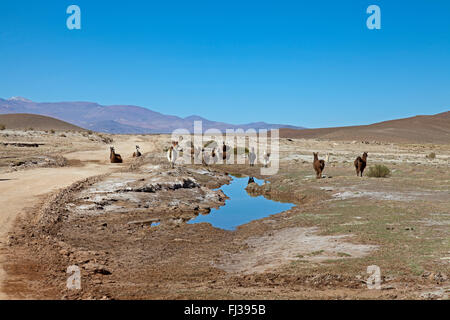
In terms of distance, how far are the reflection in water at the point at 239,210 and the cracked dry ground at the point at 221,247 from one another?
2.17ft

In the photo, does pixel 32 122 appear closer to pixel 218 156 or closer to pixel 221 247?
pixel 218 156

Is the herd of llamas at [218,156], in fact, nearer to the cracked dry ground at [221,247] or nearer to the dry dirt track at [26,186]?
the dry dirt track at [26,186]

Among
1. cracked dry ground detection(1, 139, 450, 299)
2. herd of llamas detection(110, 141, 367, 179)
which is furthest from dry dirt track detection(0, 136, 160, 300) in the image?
herd of llamas detection(110, 141, 367, 179)

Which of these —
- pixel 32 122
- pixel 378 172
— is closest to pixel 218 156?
pixel 378 172

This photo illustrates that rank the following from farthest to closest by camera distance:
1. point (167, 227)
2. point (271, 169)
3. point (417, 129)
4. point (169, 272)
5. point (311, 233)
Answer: point (417, 129)
point (271, 169)
point (167, 227)
point (311, 233)
point (169, 272)

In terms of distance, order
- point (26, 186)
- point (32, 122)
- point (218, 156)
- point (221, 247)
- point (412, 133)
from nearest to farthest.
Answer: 1. point (221, 247)
2. point (26, 186)
3. point (218, 156)
4. point (412, 133)
5. point (32, 122)

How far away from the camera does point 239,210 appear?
18.6 m

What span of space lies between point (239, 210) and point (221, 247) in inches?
278

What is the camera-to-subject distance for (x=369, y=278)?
8.13 metres

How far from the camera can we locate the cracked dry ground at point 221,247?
25.5ft

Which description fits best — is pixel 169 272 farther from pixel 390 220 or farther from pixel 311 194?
pixel 311 194

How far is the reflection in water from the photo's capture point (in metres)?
16.0
